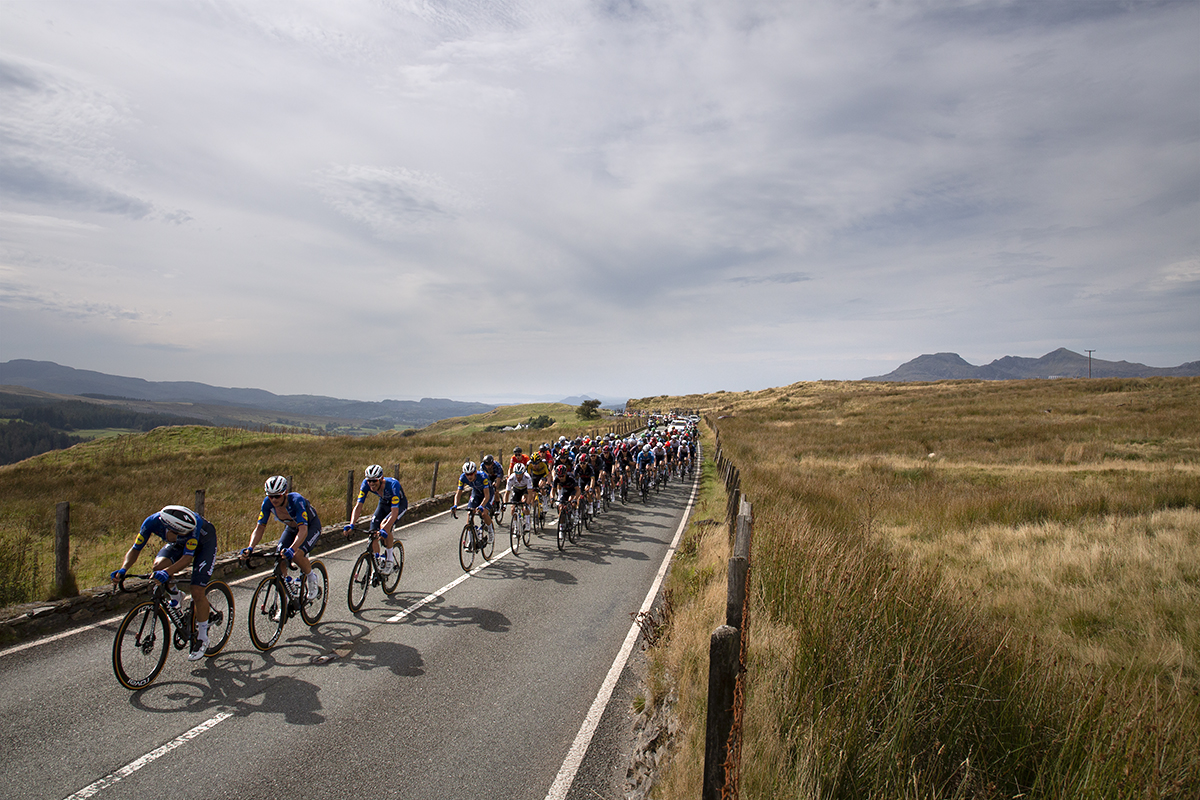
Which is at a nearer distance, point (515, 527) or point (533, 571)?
point (533, 571)

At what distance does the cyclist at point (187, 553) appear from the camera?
5.83 meters

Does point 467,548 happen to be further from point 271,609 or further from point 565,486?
point 271,609

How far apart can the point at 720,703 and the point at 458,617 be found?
588 centimetres

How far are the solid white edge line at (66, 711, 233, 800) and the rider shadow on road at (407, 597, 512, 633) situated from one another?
274 centimetres

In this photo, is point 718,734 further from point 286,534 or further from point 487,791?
point 286,534

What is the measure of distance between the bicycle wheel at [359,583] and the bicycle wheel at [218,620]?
1.55 m

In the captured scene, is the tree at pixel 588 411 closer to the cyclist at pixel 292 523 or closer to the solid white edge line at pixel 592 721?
the cyclist at pixel 292 523

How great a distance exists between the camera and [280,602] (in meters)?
7.18

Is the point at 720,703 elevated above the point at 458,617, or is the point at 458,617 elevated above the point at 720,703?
the point at 720,703

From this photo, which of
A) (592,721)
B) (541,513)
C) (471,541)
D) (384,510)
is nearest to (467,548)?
(471,541)

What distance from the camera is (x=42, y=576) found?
9.42 meters

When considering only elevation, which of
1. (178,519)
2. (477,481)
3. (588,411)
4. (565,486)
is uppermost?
(588,411)

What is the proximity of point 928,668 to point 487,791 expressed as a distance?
3521 millimetres

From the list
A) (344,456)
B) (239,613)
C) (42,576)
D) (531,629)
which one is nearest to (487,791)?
(531,629)
